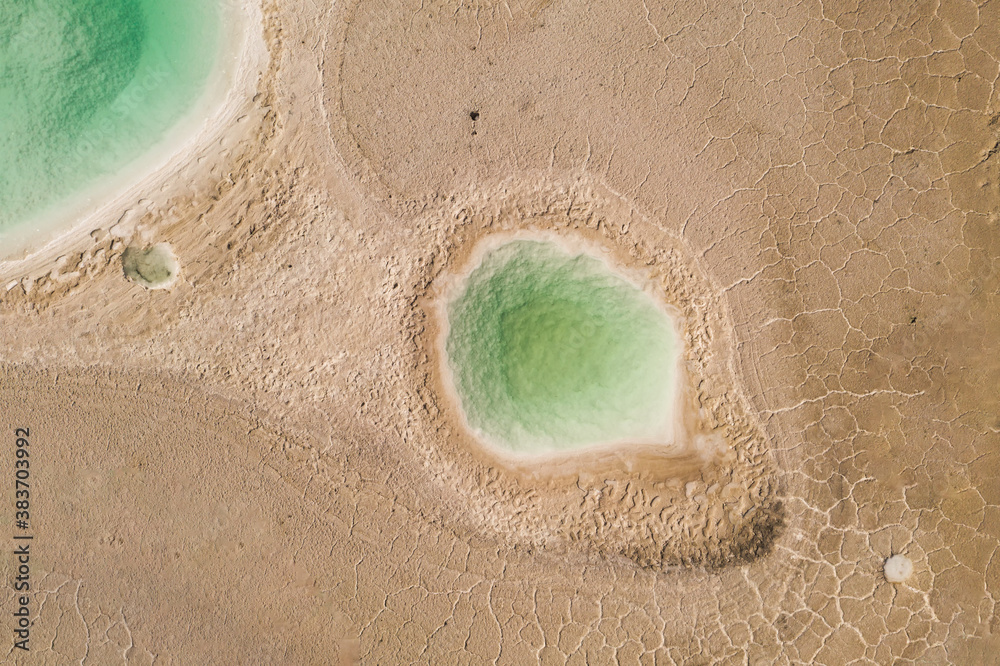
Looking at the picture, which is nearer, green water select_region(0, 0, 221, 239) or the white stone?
the white stone

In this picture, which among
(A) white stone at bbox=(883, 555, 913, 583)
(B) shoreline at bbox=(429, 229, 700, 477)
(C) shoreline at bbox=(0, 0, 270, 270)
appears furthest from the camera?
(C) shoreline at bbox=(0, 0, 270, 270)

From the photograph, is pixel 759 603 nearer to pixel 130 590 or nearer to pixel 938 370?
pixel 938 370

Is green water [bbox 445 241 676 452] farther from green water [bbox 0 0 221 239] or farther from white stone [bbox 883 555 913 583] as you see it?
green water [bbox 0 0 221 239]

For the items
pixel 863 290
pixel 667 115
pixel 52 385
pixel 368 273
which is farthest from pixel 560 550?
pixel 52 385

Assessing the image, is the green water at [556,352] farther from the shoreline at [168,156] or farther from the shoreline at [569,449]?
the shoreline at [168,156]

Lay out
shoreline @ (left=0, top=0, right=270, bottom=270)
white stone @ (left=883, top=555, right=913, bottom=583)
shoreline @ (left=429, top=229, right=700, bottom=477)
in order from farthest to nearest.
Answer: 1. shoreline @ (left=0, top=0, right=270, bottom=270)
2. shoreline @ (left=429, top=229, right=700, bottom=477)
3. white stone @ (left=883, top=555, right=913, bottom=583)

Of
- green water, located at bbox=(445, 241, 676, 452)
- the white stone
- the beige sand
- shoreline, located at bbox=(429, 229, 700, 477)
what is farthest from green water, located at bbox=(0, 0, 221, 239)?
the white stone

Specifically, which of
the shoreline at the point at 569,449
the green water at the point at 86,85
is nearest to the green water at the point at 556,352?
the shoreline at the point at 569,449

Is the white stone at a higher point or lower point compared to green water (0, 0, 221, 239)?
lower

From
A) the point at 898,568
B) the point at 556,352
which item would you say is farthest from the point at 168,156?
the point at 898,568
